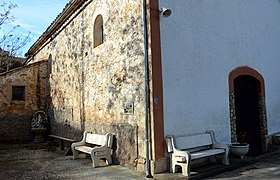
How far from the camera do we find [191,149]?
5.77 meters

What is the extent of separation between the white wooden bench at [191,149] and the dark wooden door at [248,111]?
184 cm

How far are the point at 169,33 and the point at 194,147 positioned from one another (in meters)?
2.63

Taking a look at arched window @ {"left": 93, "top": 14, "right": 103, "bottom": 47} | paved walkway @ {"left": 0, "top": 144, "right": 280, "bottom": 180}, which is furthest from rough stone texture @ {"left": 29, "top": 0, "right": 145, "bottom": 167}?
paved walkway @ {"left": 0, "top": 144, "right": 280, "bottom": 180}

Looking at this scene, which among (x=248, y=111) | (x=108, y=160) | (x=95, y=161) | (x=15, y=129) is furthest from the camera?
(x=15, y=129)

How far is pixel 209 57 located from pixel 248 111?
2666 millimetres

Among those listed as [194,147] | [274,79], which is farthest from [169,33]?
[274,79]

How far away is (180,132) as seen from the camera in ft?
18.5

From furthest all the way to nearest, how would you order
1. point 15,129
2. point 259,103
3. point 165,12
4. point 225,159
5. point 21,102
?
point 21,102 → point 15,129 → point 259,103 → point 225,159 → point 165,12

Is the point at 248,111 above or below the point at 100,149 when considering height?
above

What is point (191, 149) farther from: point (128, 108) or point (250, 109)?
point (250, 109)

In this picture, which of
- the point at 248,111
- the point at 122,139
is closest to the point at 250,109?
the point at 248,111

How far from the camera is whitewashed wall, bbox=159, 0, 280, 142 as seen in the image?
5.68m

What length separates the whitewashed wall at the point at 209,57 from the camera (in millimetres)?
5680

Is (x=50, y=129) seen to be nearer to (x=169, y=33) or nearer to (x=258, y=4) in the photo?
(x=169, y=33)
